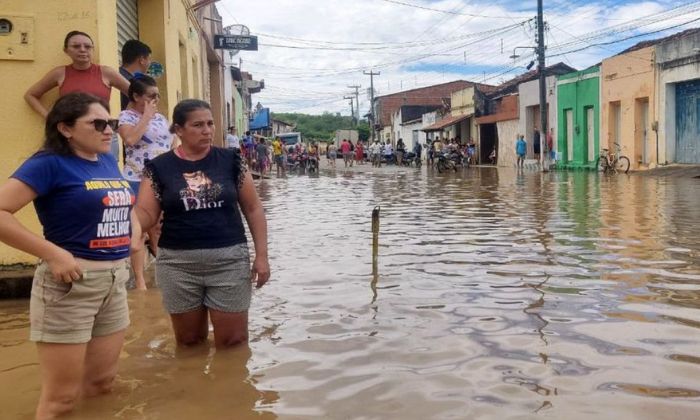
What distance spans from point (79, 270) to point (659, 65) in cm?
2448

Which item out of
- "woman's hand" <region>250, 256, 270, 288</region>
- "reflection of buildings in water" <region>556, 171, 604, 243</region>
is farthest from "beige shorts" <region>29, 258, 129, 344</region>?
"reflection of buildings in water" <region>556, 171, 604, 243</region>

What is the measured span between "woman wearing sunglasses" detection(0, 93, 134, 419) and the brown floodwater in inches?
12.3

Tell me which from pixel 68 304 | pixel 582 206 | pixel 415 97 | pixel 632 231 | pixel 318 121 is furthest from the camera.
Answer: pixel 318 121

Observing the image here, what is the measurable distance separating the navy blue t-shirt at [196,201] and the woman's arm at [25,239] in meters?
1.06

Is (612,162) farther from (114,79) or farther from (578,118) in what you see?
(114,79)

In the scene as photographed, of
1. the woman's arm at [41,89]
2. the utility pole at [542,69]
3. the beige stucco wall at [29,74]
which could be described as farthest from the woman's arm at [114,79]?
the utility pole at [542,69]

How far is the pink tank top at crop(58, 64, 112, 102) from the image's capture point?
5398mm

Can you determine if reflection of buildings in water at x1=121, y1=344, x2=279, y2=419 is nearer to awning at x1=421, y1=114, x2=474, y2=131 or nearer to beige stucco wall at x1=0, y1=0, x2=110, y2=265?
beige stucco wall at x1=0, y1=0, x2=110, y2=265

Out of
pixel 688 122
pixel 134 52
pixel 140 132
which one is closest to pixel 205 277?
pixel 140 132

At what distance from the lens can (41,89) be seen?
5.48m

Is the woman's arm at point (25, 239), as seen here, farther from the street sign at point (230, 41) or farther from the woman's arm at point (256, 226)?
the street sign at point (230, 41)

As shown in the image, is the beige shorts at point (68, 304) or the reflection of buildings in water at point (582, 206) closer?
the beige shorts at point (68, 304)

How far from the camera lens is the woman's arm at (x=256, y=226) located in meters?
3.97

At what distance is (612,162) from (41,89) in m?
22.1
